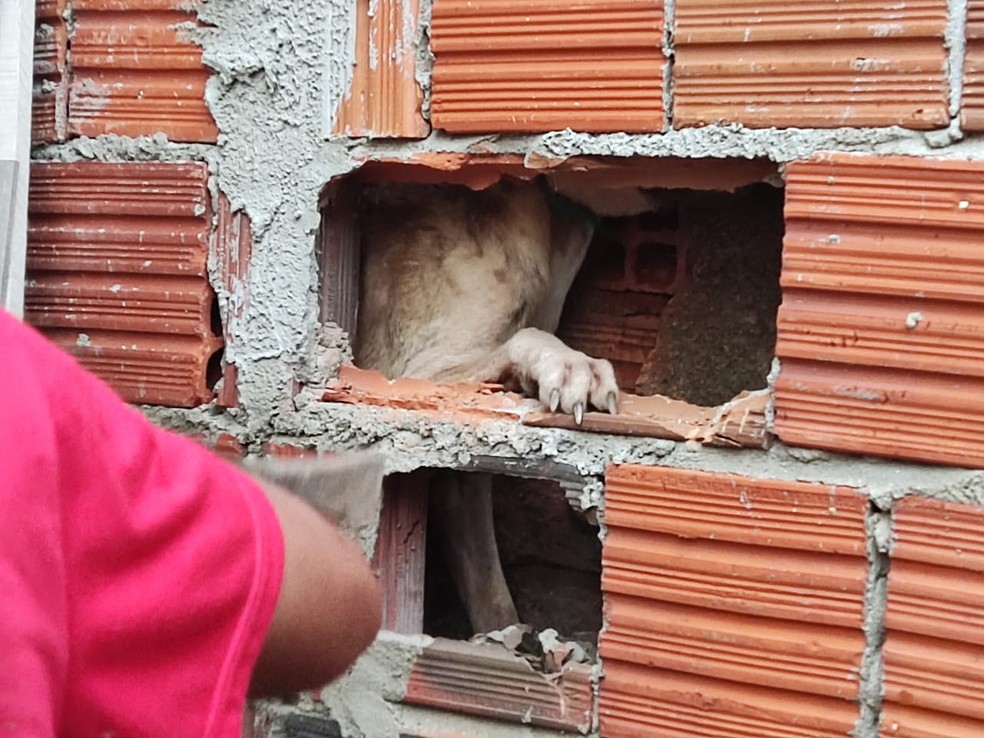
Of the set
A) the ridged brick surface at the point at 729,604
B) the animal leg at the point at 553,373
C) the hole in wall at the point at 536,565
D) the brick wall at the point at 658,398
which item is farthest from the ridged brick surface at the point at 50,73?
the ridged brick surface at the point at 729,604

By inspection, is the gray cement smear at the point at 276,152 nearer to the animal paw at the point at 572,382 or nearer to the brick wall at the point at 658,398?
the brick wall at the point at 658,398

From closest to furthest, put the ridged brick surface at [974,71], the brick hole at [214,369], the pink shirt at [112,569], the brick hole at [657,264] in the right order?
1. the pink shirt at [112,569]
2. the ridged brick surface at [974,71]
3. the brick hole at [214,369]
4. the brick hole at [657,264]

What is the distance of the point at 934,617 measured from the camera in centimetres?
97

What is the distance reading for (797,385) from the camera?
102 centimetres

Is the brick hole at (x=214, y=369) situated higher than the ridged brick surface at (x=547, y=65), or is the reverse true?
the ridged brick surface at (x=547, y=65)

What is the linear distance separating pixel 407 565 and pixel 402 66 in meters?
0.65

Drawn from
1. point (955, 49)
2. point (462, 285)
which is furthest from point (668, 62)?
point (462, 285)

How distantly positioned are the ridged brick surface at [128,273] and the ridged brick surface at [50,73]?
0.18 feet

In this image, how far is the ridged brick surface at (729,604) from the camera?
1.02m

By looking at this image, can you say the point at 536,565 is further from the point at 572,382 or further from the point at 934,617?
the point at 934,617

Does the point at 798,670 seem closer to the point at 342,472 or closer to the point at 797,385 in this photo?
the point at 797,385

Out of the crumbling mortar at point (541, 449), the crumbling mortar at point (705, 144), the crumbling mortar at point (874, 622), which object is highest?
the crumbling mortar at point (705, 144)

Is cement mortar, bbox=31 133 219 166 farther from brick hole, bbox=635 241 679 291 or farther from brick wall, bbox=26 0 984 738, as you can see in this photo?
brick hole, bbox=635 241 679 291

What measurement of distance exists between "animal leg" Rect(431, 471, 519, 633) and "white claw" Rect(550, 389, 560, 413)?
1.29 ft
